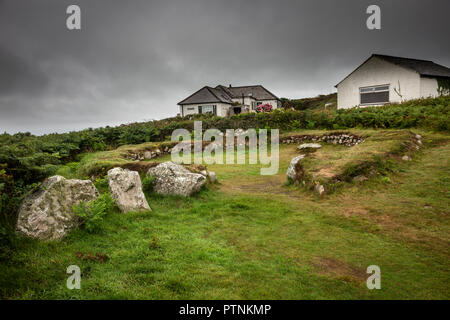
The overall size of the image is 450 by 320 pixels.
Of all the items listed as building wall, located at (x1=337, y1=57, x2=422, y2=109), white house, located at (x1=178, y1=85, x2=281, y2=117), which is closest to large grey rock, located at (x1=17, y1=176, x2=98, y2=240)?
building wall, located at (x1=337, y1=57, x2=422, y2=109)

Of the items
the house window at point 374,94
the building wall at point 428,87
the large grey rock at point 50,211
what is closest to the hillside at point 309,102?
the house window at point 374,94

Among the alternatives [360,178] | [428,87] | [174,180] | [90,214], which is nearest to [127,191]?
[90,214]

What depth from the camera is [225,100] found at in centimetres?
4678

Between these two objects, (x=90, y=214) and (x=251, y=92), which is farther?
(x=251, y=92)

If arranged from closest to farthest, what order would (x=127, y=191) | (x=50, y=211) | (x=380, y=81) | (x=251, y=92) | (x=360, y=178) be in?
(x=50, y=211) → (x=127, y=191) → (x=360, y=178) → (x=380, y=81) → (x=251, y=92)

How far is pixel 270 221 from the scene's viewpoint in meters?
6.44

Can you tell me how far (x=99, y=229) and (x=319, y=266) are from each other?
175 inches

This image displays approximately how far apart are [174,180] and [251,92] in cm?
4845

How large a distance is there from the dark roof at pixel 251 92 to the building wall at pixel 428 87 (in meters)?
31.1

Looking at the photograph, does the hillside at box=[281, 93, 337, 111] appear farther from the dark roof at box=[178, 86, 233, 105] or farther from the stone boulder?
the stone boulder

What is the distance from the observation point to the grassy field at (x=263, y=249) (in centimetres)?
369

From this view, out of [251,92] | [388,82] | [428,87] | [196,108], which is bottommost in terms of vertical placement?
[428,87]

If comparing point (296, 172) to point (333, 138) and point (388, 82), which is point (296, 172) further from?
point (388, 82)

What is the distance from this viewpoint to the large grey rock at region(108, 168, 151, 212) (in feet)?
21.7
